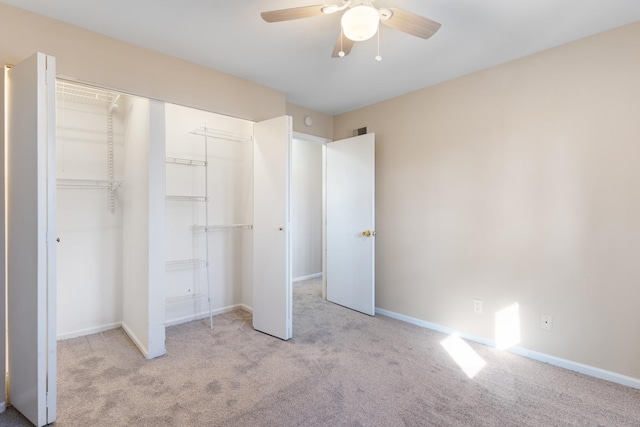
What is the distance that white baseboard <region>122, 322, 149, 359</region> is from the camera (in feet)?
8.43

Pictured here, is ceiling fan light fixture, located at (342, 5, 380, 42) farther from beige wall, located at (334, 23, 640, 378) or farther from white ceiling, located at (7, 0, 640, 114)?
beige wall, located at (334, 23, 640, 378)

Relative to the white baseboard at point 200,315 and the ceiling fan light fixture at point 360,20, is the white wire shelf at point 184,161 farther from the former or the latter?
the ceiling fan light fixture at point 360,20

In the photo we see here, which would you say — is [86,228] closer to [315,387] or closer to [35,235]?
[35,235]

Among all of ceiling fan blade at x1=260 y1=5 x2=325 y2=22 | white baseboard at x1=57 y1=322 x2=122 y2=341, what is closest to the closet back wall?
white baseboard at x1=57 y1=322 x2=122 y2=341

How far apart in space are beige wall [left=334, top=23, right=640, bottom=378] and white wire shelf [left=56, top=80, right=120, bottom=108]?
299 cm

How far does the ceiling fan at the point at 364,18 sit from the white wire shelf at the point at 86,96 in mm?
1933

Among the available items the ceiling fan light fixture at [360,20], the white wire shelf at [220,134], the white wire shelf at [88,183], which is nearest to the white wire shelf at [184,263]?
the white wire shelf at [88,183]

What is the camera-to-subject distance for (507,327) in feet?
Result: 9.02

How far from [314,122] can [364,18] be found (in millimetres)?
2624

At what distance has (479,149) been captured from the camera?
292 cm

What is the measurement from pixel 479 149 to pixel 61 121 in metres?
3.98

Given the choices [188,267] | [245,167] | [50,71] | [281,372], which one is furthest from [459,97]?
[188,267]

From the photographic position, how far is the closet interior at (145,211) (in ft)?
8.61

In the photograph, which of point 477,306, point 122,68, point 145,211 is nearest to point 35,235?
point 145,211
